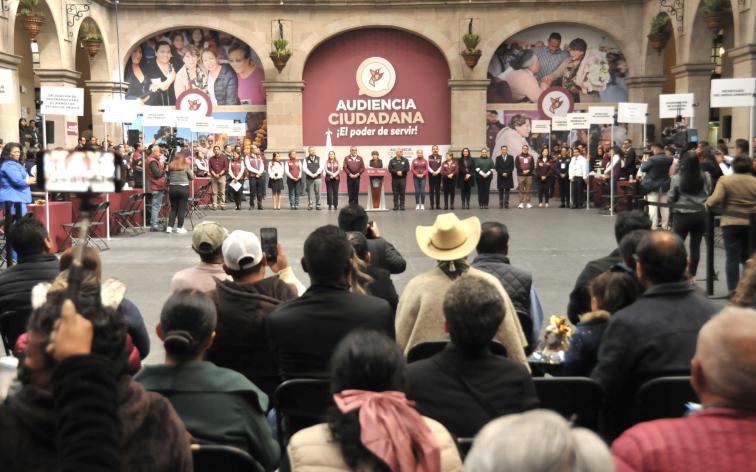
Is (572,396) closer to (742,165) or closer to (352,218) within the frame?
(352,218)

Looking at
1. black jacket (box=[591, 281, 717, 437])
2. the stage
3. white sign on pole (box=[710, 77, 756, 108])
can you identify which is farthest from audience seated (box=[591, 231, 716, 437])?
white sign on pole (box=[710, 77, 756, 108])

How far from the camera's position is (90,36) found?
24609 millimetres

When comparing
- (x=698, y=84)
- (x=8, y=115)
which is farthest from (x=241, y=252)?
(x=698, y=84)

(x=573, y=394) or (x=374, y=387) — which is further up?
(x=374, y=387)

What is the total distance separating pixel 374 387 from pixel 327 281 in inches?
65.3

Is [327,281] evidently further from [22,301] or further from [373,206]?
[373,206]

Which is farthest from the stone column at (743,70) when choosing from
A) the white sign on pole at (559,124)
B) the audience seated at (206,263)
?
the audience seated at (206,263)

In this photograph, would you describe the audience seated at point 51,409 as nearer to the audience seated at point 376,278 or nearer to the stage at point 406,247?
the audience seated at point 376,278

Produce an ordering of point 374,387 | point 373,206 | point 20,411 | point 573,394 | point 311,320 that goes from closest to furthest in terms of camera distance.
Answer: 1. point 20,411
2. point 374,387
3. point 573,394
4. point 311,320
5. point 373,206

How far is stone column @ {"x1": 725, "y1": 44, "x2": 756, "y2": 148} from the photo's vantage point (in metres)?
18.2

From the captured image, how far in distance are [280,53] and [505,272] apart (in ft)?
70.3

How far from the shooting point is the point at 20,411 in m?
2.02

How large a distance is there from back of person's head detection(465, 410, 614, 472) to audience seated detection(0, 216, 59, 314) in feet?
13.6

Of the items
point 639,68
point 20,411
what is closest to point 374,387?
point 20,411
